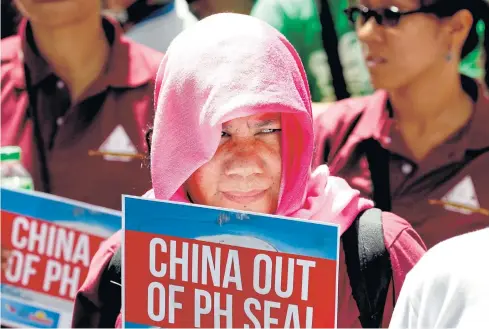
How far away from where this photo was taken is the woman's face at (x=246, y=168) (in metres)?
1.42

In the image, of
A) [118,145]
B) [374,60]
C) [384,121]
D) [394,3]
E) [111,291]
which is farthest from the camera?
[118,145]

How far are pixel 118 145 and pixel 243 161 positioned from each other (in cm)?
125

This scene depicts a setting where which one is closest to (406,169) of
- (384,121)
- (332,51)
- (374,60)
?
(384,121)

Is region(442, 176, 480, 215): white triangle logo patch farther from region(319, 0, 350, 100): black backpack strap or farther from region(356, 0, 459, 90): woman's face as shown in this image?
region(319, 0, 350, 100): black backpack strap

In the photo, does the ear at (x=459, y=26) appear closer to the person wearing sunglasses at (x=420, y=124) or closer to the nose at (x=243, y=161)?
the person wearing sunglasses at (x=420, y=124)

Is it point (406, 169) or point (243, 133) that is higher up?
point (406, 169)

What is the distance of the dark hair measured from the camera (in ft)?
7.06

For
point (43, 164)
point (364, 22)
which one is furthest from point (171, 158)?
point (43, 164)

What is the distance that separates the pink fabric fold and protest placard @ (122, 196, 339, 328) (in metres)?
0.12

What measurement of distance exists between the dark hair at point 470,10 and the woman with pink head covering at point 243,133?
2.65ft

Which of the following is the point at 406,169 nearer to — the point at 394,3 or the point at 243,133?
the point at 394,3

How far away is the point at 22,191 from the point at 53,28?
3.02ft

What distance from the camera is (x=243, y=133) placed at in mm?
1431

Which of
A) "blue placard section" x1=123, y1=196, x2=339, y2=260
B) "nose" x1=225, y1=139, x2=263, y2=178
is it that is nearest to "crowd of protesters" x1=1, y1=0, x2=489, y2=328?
"nose" x1=225, y1=139, x2=263, y2=178
